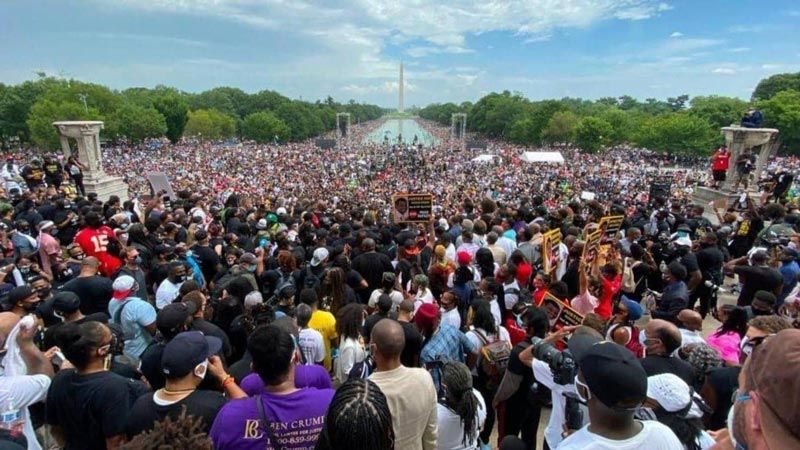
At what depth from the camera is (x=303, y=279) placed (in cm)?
590

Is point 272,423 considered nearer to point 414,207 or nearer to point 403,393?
point 403,393

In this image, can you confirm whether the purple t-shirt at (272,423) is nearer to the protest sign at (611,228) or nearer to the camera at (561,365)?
the camera at (561,365)

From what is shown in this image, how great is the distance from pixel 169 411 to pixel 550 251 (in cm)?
562

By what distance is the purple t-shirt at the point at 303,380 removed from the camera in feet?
9.15

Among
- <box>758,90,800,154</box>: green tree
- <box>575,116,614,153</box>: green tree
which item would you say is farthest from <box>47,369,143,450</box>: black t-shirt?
<box>758,90,800,154</box>: green tree

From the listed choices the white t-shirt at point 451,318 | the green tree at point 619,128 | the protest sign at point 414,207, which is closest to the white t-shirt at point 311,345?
the white t-shirt at point 451,318

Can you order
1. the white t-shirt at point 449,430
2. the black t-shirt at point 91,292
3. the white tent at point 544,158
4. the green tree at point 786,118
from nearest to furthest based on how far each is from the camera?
the white t-shirt at point 449,430
the black t-shirt at point 91,292
the white tent at point 544,158
the green tree at point 786,118

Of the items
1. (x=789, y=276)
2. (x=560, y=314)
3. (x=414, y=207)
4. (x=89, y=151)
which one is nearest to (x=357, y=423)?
(x=560, y=314)

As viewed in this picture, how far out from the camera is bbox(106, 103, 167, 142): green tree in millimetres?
68094

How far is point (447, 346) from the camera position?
3982mm

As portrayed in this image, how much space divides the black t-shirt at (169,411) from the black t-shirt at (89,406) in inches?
11.7

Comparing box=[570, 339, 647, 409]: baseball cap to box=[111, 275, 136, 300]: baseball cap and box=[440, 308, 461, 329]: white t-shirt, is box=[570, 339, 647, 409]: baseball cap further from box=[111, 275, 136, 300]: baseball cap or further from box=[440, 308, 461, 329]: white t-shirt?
box=[111, 275, 136, 300]: baseball cap

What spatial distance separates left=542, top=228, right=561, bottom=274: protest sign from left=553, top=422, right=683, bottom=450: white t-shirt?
14.6ft

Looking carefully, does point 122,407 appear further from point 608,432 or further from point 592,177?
point 592,177
